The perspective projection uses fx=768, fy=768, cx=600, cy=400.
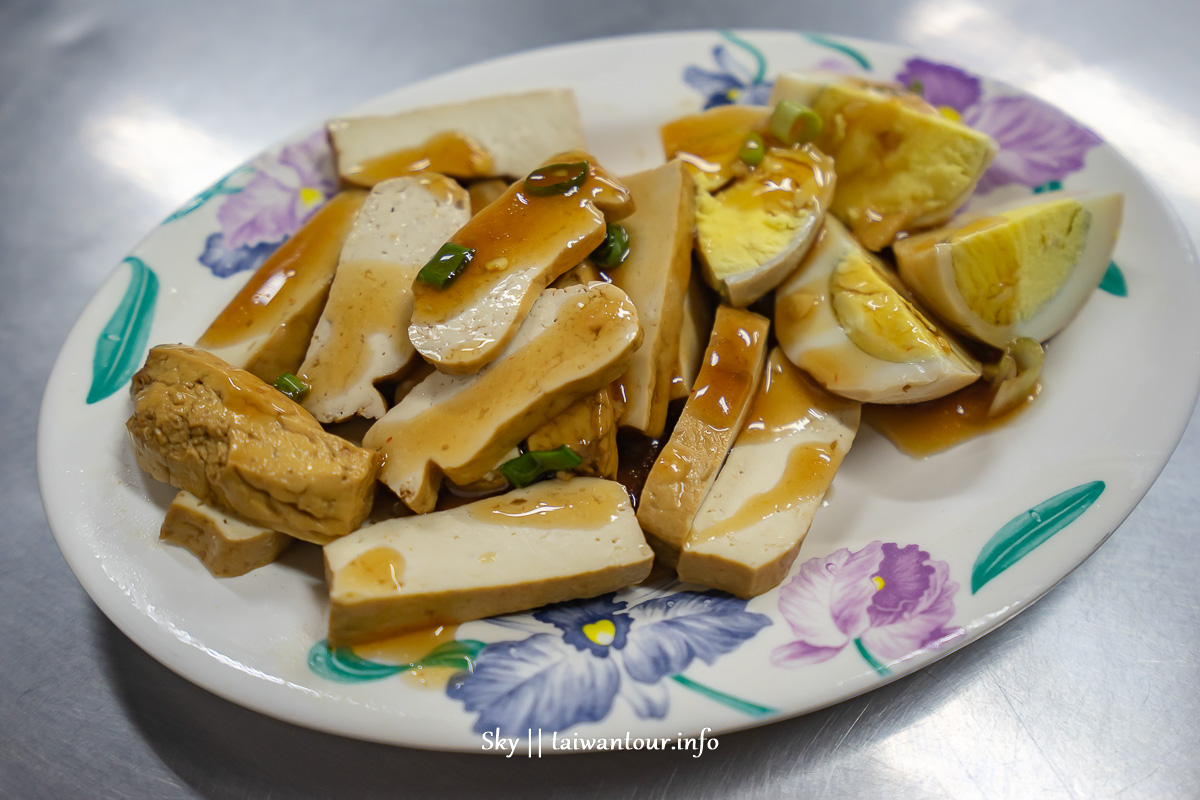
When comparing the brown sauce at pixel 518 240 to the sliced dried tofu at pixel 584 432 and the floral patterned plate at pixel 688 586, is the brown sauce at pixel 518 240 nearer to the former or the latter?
the sliced dried tofu at pixel 584 432

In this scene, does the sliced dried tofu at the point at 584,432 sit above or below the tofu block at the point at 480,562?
above

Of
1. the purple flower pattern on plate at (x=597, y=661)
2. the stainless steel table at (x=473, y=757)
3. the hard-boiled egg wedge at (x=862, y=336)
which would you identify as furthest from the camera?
the hard-boiled egg wedge at (x=862, y=336)

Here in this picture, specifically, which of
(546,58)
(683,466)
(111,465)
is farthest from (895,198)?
(111,465)

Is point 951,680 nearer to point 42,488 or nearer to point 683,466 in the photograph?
point 683,466

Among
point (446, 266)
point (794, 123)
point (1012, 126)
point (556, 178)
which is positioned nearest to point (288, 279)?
point (446, 266)

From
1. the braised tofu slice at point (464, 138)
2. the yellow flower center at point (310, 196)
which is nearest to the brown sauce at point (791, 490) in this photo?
the braised tofu slice at point (464, 138)
